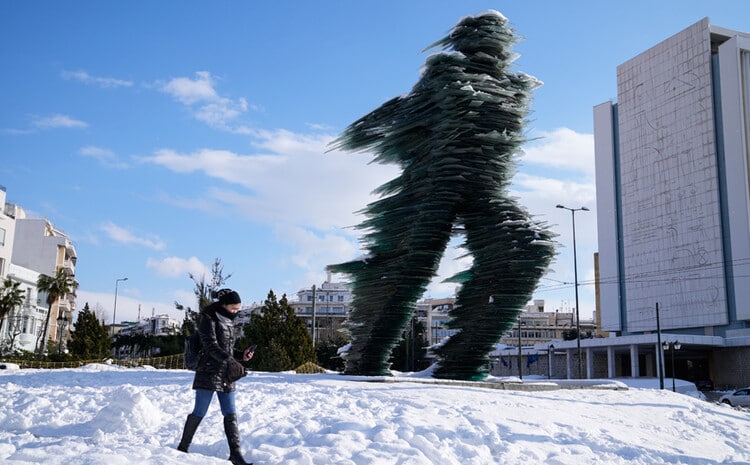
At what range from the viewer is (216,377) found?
7.29 m

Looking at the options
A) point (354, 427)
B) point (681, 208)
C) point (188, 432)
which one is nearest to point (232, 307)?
point (188, 432)

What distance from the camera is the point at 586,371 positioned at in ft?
221

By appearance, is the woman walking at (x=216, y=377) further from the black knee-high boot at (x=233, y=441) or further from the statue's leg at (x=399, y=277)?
the statue's leg at (x=399, y=277)

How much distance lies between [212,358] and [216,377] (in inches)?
7.9

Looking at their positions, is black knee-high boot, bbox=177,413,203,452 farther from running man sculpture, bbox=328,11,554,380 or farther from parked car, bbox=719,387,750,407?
parked car, bbox=719,387,750,407

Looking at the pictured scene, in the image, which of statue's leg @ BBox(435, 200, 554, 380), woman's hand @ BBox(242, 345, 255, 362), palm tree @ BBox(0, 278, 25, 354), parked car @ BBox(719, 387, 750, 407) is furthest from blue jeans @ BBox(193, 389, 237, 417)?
palm tree @ BBox(0, 278, 25, 354)

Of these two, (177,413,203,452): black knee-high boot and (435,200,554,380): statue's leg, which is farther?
(435,200,554,380): statue's leg

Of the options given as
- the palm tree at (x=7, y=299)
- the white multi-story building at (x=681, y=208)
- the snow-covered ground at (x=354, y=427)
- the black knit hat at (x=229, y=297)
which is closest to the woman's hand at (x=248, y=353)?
the black knit hat at (x=229, y=297)

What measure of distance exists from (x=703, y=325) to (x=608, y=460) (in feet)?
201

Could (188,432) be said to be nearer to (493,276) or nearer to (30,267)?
(493,276)

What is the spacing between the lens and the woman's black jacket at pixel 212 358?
7.29 m

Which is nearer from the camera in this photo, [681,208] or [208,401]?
[208,401]

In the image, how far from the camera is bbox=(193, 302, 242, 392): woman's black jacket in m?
7.29

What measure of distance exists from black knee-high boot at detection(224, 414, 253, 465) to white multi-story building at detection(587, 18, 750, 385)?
5336cm
